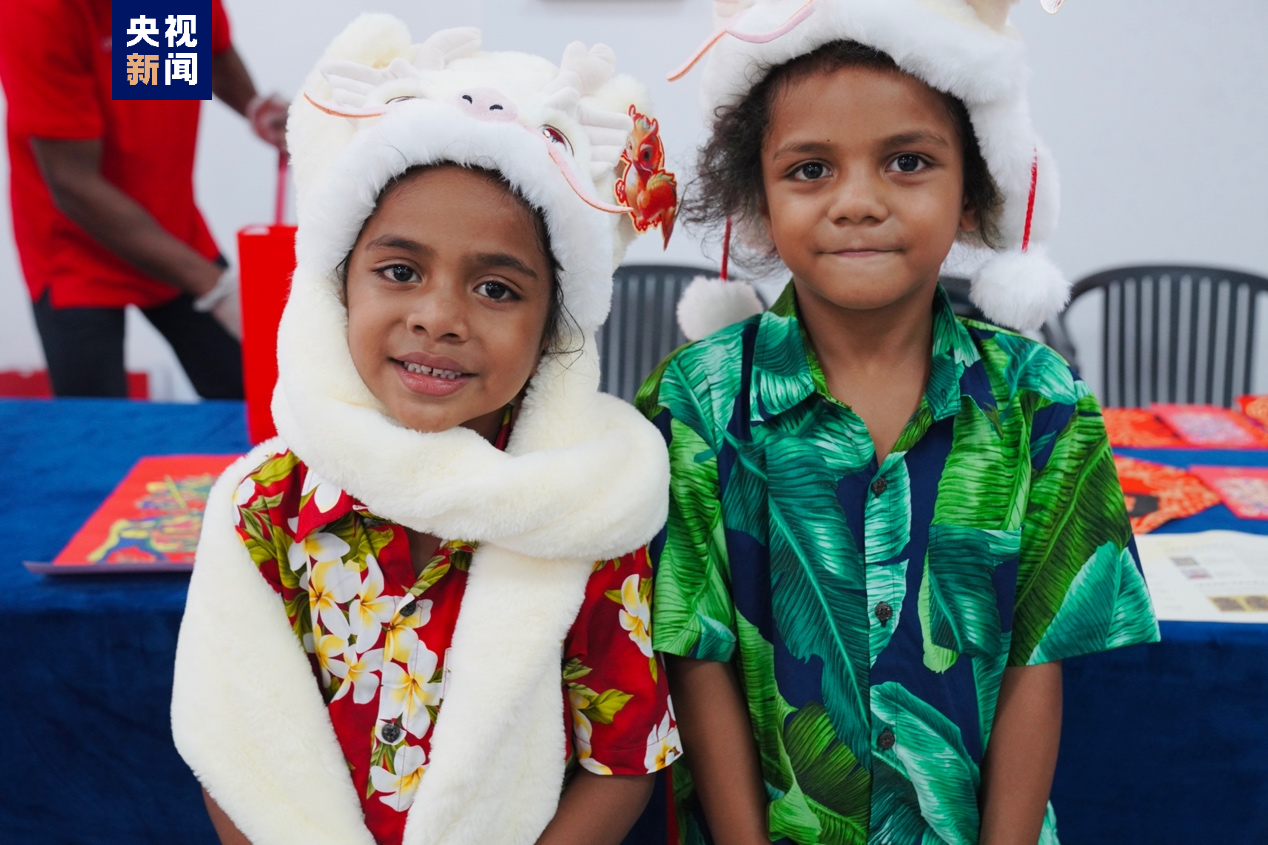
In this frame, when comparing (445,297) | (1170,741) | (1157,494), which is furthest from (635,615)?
(1157,494)

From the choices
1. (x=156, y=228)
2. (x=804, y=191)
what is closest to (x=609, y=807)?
(x=804, y=191)

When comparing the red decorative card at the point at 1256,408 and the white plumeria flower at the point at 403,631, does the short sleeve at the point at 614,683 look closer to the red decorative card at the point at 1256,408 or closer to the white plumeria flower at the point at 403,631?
the white plumeria flower at the point at 403,631

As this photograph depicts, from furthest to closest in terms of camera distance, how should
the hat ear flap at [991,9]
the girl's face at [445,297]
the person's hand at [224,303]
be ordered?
the person's hand at [224,303] → the hat ear flap at [991,9] → the girl's face at [445,297]

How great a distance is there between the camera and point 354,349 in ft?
2.90

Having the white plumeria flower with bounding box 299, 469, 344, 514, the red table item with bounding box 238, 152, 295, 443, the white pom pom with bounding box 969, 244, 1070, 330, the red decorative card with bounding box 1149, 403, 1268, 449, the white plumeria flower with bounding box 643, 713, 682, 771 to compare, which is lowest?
the white plumeria flower with bounding box 643, 713, 682, 771

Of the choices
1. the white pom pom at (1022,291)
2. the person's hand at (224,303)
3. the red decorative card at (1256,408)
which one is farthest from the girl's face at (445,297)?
the red decorative card at (1256,408)

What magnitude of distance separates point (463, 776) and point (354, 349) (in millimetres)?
377

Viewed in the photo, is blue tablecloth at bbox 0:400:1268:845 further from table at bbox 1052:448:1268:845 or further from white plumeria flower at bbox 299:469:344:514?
white plumeria flower at bbox 299:469:344:514

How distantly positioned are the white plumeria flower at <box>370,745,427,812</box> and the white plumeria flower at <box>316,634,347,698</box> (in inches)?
3.3

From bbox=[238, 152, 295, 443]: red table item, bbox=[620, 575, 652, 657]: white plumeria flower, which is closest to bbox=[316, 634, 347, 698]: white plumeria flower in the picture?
bbox=[620, 575, 652, 657]: white plumeria flower

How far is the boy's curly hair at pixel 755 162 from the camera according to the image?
955 mm

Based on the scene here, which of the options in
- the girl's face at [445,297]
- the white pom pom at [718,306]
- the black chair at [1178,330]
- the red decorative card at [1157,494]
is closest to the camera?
the girl's face at [445,297]

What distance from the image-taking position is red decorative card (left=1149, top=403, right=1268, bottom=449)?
1712mm

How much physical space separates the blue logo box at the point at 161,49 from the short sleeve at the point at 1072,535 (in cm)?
173
